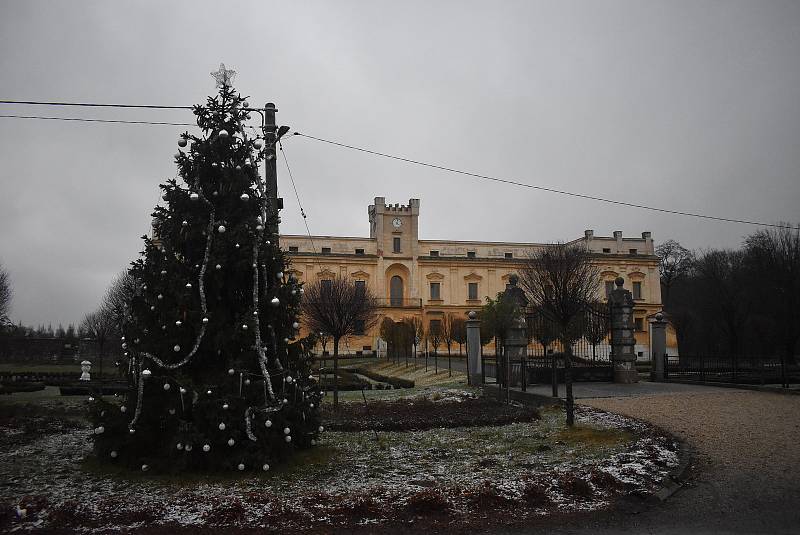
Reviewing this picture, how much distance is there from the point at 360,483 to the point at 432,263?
164 feet

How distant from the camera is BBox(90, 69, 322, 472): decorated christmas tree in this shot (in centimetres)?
668

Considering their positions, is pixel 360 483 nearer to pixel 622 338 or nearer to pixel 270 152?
pixel 270 152

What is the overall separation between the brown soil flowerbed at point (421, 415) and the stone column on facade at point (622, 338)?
5279 mm

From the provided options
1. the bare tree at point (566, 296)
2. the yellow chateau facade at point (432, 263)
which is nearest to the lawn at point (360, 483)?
the bare tree at point (566, 296)

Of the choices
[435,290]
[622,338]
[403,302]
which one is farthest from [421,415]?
[435,290]

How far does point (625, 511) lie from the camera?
554cm

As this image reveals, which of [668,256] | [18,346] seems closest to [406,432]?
[18,346]

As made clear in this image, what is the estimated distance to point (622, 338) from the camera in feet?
59.4

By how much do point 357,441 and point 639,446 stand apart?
3971mm

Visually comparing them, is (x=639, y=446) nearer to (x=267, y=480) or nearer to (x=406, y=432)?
(x=406, y=432)

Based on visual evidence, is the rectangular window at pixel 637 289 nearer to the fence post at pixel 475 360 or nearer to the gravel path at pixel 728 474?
the fence post at pixel 475 360

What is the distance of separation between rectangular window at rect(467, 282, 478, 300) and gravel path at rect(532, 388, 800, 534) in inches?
1729

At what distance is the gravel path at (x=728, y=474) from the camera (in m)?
5.16

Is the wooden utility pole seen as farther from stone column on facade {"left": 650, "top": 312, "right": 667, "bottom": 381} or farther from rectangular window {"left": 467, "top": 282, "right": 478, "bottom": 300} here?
rectangular window {"left": 467, "top": 282, "right": 478, "bottom": 300}
